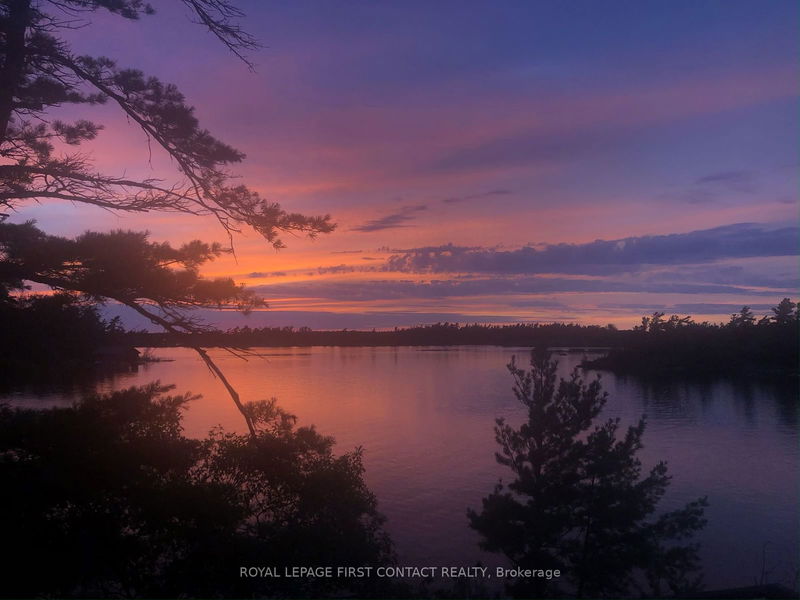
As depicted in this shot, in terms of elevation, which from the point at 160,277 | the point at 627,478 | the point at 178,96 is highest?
the point at 178,96

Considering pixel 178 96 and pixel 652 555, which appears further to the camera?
pixel 652 555

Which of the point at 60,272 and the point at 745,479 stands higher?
the point at 60,272

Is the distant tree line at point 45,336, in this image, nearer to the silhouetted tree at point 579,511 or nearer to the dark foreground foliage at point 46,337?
the dark foreground foliage at point 46,337

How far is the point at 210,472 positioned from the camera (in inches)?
321

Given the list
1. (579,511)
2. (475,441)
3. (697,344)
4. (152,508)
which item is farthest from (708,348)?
(152,508)

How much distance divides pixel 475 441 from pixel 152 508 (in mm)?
19358

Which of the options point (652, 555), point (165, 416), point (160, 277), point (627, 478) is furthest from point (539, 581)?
point (160, 277)

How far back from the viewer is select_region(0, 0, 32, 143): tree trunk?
6801 millimetres

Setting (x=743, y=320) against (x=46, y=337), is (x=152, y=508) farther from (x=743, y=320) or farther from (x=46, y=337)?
(x=743, y=320)

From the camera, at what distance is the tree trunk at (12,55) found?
6.80m

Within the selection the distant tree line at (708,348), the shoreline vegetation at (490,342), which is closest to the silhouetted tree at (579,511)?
the shoreline vegetation at (490,342)

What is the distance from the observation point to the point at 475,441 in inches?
980

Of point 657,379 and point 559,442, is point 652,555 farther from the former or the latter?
point 657,379

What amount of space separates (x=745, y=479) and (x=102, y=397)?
21.6 meters
